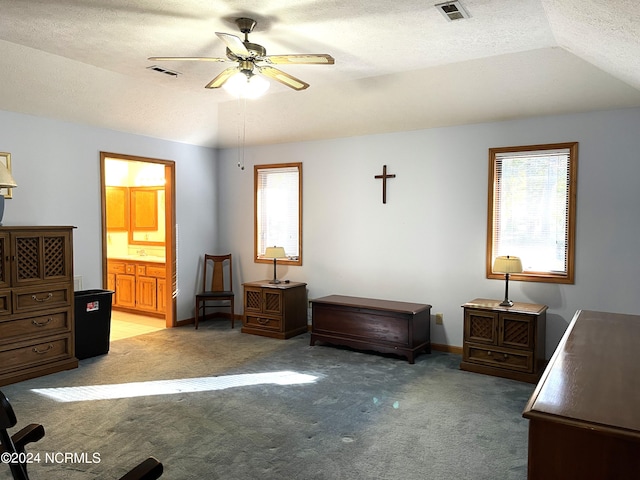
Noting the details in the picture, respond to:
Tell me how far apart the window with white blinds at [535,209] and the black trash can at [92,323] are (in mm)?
4039

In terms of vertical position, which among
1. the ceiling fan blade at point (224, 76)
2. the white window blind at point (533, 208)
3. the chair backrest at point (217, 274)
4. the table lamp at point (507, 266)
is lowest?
the chair backrest at point (217, 274)

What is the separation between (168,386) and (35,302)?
1443mm

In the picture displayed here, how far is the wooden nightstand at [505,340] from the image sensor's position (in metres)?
4.36

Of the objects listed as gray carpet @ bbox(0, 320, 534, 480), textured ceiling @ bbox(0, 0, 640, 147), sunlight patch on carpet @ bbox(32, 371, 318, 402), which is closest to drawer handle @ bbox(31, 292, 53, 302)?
gray carpet @ bbox(0, 320, 534, 480)

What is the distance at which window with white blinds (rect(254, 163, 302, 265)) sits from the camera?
253 inches

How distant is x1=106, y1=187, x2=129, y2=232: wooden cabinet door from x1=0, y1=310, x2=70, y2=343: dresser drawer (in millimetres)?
3549

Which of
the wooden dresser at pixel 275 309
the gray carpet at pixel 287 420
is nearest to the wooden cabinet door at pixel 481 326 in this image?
the gray carpet at pixel 287 420

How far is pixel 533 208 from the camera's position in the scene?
487 centimetres

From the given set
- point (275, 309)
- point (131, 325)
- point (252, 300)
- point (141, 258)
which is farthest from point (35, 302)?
point (141, 258)

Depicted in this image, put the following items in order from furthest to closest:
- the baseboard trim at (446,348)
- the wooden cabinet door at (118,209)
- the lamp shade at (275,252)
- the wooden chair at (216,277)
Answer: the wooden cabinet door at (118,209) → the wooden chair at (216,277) → the lamp shade at (275,252) → the baseboard trim at (446,348)

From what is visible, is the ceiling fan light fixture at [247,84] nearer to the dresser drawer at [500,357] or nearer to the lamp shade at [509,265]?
the lamp shade at [509,265]

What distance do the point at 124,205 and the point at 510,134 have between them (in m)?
5.91

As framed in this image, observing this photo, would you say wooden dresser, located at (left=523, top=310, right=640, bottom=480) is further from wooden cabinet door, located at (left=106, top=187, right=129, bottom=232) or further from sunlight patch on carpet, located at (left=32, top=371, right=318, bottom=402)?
wooden cabinet door, located at (left=106, top=187, right=129, bottom=232)

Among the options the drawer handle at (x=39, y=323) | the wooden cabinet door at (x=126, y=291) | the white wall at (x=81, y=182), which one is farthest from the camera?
the wooden cabinet door at (x=126, y=291)
